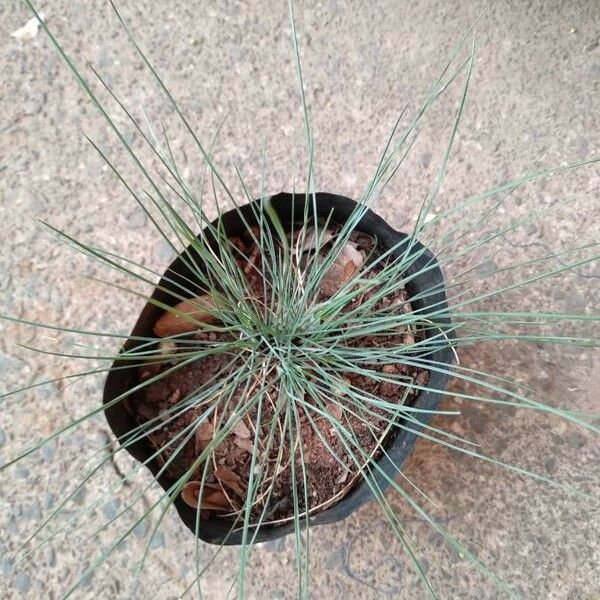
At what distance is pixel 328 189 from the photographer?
83 cm

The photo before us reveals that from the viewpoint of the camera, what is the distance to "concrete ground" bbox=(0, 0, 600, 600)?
0.75 meters

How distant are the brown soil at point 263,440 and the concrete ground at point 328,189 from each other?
0.48 ft

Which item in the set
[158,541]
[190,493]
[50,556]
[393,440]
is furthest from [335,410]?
[50,556]

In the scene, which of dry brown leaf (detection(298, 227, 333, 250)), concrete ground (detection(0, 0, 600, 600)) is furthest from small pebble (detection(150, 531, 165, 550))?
dry brown leaf (detection(298, 227, 333, 250))

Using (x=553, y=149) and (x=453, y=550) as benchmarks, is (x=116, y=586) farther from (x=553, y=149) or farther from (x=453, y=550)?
(x=553, y=149)

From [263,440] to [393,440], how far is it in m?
0.14

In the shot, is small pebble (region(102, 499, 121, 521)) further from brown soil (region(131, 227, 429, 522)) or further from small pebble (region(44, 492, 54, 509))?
brown soil (region(131, 227, 429, 522))

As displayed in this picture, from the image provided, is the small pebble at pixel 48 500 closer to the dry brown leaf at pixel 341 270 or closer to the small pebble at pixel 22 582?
the small pebble at pixel 22 582

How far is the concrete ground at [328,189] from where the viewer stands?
2.45 ft

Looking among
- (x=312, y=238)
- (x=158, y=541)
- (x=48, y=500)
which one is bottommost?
(x=158, y=541)

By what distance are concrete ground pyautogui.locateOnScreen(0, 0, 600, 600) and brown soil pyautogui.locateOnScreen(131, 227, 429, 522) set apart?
0.15m

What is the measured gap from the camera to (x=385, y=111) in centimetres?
86

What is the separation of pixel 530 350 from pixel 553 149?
291mm

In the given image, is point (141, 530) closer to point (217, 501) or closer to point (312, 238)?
point (217, 501)
